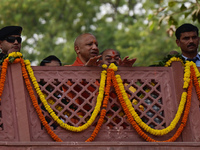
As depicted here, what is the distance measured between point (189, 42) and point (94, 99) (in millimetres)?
2306

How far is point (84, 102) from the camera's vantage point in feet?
23.1

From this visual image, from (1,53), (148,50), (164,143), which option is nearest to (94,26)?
(148,50)

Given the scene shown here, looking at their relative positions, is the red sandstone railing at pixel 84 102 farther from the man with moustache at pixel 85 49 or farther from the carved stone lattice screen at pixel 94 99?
the man with moustache at pixel 85 49

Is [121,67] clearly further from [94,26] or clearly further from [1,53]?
[94,26]

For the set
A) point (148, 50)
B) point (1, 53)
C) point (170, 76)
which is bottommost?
point (170, 76)

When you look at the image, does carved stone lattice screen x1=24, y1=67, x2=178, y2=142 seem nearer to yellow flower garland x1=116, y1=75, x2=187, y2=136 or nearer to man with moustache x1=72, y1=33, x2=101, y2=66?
yellow flower garland x1=116, y1=75, x2=187, y2=136

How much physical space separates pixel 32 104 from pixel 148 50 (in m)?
12.6

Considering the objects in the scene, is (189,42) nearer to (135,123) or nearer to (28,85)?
(135,123)

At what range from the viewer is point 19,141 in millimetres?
6723

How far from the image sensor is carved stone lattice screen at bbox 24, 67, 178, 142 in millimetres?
6969

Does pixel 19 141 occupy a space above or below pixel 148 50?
below

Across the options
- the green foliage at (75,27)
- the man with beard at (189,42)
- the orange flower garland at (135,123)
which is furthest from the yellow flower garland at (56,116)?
the green foliage at (75,27)

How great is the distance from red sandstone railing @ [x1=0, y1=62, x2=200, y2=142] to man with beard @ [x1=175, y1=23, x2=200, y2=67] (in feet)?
3.54

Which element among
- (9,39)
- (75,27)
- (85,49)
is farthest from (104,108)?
(75,27)
